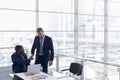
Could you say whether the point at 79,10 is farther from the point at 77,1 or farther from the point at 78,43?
the point at 78,43

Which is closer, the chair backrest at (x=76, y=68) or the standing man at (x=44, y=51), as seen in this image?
the chair backrest at (x=76, y=68)

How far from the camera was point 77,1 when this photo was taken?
25.2 feet

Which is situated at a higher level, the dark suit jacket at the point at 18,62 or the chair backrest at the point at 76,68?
the dark suit jacket at the point at 18,62

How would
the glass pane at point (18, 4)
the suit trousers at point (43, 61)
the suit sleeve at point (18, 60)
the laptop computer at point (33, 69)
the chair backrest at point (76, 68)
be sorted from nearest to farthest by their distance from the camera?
the laptop computer at point (33, 69), the suit sleeve at point (18, 60), the chair backrest at point (76, 68), the suit trousers at point (43, 61), the glass pane at point (18, 4)

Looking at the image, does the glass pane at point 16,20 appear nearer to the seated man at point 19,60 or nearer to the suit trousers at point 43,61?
the suit trousers at point 43,61

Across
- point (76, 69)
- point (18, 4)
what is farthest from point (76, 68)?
point (18, 4)

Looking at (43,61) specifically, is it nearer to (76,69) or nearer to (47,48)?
(47,48)

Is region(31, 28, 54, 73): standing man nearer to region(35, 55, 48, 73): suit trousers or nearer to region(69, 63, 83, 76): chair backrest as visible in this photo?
region(35, 55, 48, 73): suit trousers

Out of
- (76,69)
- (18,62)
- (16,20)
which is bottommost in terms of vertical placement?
(76,69)

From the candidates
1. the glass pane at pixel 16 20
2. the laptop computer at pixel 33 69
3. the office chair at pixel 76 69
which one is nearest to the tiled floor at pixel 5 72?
the glass pane at pixel 16 20

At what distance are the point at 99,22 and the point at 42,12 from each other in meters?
2.77

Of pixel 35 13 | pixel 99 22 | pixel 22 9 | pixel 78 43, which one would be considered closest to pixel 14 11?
pixel 22 9

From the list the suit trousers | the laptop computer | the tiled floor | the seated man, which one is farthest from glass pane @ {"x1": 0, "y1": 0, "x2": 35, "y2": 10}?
the laptop computer

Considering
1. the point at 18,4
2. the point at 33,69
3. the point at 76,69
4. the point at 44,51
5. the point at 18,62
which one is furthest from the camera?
the point at 18,4
